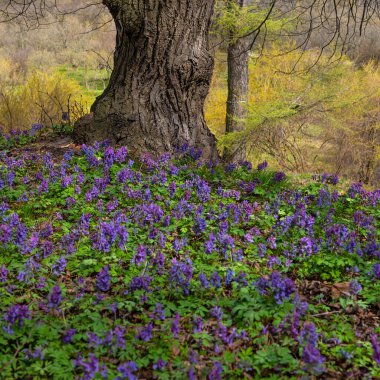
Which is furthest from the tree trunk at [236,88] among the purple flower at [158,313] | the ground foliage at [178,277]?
the purple flower at [158,313]

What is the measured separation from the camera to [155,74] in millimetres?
6039

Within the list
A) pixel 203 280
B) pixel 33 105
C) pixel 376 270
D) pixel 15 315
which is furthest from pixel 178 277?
pixel 33 105

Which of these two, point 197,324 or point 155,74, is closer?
point 197,324

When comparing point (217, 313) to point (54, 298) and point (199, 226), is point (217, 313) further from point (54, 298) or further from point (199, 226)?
point (199, 226)

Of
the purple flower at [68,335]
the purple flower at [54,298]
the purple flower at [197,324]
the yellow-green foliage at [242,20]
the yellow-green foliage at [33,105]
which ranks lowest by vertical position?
the purple flower at [68,335]

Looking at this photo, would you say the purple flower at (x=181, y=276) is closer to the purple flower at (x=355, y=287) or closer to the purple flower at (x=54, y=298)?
the purple flower at (x=54, y=298)

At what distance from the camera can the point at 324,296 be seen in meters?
3.35

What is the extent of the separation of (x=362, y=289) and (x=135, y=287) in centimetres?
174

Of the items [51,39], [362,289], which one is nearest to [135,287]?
[362,289]

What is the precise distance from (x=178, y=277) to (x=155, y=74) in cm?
369

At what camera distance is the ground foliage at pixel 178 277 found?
8.51 feet

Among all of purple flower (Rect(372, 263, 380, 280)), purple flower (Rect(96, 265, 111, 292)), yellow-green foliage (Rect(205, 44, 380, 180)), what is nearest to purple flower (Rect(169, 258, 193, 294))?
purple flower (Rect(96, 265, 111, 292))

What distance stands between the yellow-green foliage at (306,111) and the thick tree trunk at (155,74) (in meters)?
1.60

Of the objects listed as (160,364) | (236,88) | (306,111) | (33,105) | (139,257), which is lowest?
(160,364)
